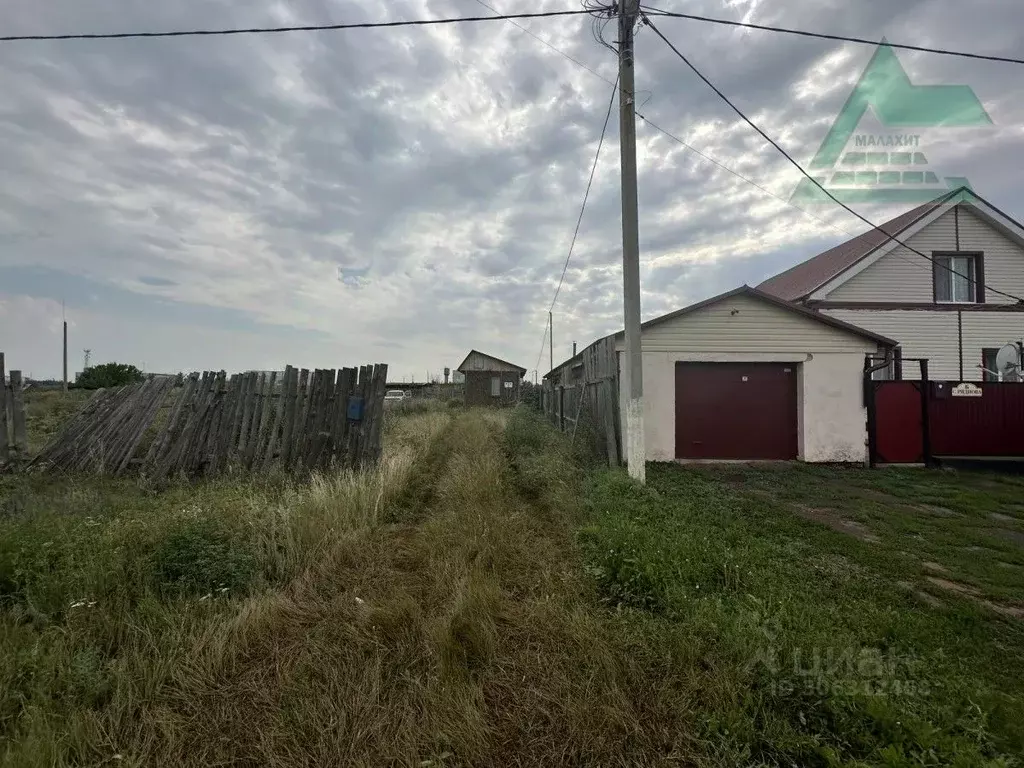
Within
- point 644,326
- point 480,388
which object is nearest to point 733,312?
point 644,326

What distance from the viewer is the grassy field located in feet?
6.24

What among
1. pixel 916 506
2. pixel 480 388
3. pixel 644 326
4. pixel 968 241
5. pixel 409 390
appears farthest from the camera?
pixel 409 390

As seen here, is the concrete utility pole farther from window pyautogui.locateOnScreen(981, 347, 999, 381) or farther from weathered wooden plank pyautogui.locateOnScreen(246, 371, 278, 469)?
window pyautogui.locateOnScreen(981, 347, 999, 381)

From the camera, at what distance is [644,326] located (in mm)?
9445

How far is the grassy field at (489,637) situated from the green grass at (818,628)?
0.01 metres

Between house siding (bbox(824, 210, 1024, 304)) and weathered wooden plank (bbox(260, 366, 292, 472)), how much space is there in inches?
556

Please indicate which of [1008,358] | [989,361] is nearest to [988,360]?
[989,361]

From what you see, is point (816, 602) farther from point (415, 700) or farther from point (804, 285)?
point (804, 285)

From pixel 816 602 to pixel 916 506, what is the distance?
4630 mm

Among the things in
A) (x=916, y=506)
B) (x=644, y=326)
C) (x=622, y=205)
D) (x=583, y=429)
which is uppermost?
(x=622, y=205)

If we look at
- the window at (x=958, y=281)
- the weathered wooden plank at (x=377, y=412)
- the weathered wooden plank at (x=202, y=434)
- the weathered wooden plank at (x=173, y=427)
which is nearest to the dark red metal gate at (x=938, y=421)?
the window at (x=958, y=281)

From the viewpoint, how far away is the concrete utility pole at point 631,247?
→ 647 centimetres

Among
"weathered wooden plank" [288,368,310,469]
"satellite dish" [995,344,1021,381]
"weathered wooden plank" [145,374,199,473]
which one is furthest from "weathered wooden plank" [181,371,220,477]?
"satellite dish" [995,344,1021,381]

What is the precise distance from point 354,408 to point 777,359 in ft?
26.9
